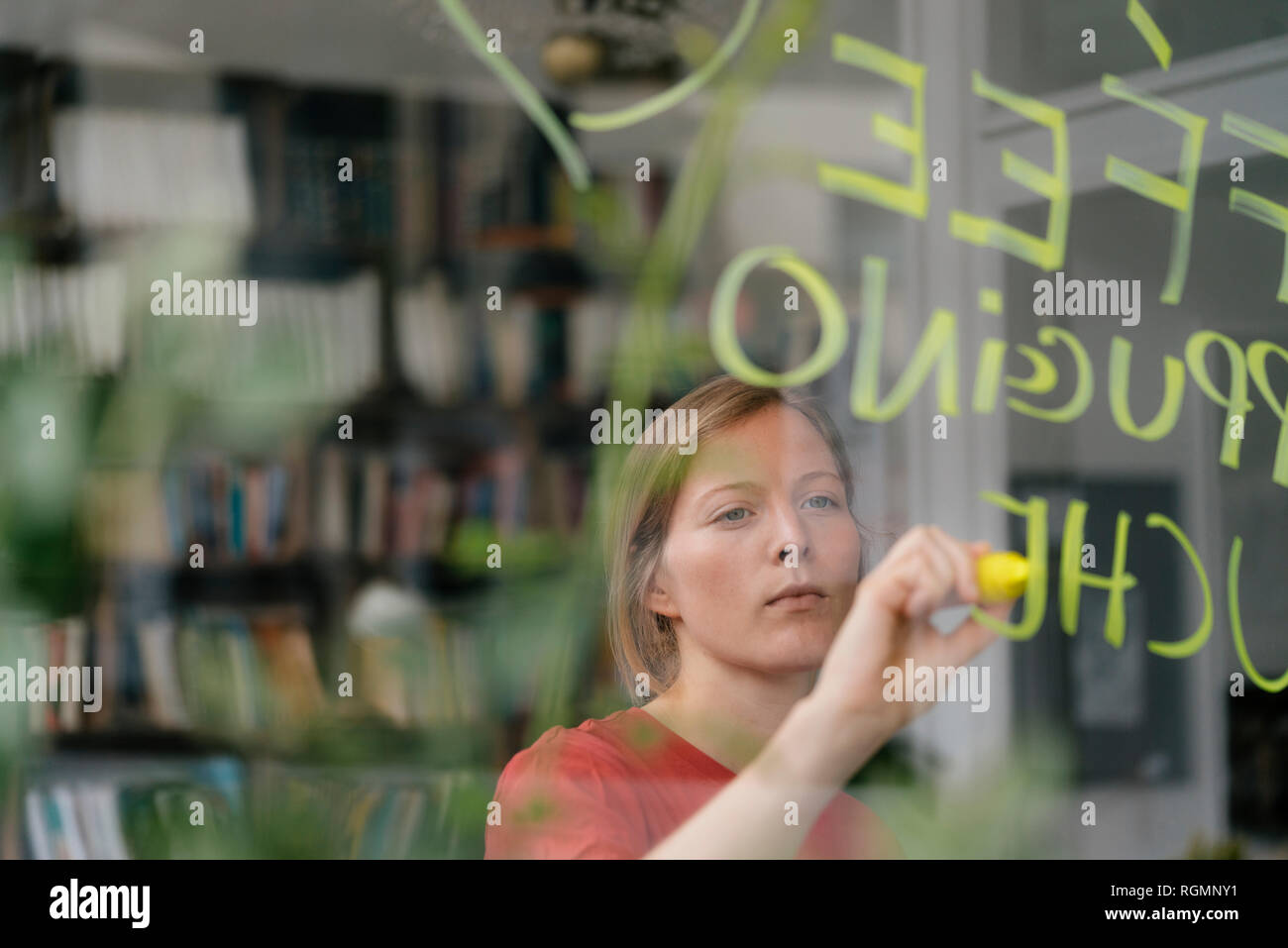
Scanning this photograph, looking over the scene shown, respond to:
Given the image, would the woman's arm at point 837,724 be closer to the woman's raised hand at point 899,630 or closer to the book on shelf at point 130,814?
the woman's raised hand at point 899,630

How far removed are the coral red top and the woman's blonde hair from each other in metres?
0.10

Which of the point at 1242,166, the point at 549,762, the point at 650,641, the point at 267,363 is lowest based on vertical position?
the point at 549,762

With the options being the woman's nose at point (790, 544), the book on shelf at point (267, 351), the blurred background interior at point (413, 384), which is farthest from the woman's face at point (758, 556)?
the book on shelf at point (267, 351)

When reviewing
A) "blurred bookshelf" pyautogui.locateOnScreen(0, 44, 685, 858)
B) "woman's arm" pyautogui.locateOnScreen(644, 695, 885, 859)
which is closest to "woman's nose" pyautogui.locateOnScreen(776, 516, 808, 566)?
"woman's arm" pyautogui.locateOnScreen(644, 695, 885, 859)

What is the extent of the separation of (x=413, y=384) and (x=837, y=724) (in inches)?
38.5

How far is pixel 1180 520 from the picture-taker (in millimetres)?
2398

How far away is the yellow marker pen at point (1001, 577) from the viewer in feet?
7.68

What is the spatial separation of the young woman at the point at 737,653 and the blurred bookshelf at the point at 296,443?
0.11 metres

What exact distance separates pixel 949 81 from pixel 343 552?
1.41 m

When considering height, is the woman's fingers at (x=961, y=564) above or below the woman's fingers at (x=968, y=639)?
above

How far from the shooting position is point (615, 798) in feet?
7.41
